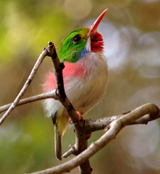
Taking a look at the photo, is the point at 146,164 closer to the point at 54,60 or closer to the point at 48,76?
the point at 48,76

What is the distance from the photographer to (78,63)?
2.71 m

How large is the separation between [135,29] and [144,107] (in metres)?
3.60

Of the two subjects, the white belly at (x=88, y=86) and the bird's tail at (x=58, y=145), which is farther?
the bird's tail at (x=58, y=145)

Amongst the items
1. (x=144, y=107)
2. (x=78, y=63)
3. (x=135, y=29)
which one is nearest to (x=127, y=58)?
(x=135, y=29)

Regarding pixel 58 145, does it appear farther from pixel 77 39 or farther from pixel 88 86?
pixel 77 39

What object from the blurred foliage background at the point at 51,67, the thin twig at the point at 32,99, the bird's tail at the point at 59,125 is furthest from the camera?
the blurred foliage background at the point at 51,67

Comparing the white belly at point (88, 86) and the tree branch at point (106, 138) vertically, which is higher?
the white belly at point (88, 86)

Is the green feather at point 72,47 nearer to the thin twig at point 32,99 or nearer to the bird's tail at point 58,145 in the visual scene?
the bird's tail at point 58,145

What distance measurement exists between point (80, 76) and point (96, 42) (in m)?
0.44

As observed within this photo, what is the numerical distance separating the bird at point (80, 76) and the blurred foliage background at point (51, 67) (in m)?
1.10

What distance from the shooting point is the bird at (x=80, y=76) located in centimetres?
262

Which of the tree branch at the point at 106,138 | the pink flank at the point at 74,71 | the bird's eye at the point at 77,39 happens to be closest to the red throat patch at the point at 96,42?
the bird's eye at the point at 77,39

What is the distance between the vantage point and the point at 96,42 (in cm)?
A: 293

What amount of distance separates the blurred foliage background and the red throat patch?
1.15 m
